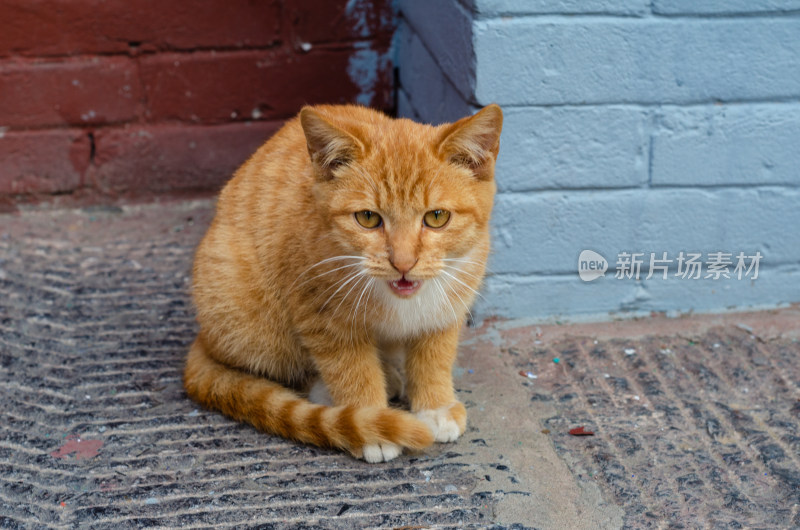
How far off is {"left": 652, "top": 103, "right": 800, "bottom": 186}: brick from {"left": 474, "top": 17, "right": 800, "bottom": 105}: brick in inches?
2.7

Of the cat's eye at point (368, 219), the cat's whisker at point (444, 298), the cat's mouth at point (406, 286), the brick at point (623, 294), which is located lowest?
the brick at point (623, 294)

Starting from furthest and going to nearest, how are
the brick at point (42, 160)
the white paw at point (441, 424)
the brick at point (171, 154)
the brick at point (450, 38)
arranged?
the brick at point (171, 154) → the brick at point (42, 160) → the brick at point (450, 38) → the white paw at point (441, 424)

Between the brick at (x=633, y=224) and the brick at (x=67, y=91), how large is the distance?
90.0 inches

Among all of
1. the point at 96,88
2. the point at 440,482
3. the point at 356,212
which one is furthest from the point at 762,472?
the point at 96,88

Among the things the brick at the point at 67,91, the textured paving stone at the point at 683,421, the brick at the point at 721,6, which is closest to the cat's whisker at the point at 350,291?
the textured paving stone at the point at 683,421

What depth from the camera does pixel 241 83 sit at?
14.5 ft

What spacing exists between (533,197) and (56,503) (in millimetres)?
2102

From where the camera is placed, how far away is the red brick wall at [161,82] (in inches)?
166

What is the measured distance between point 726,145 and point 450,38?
1.24 metres

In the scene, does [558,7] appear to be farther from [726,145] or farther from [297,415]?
[297,415]

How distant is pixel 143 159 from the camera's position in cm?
448

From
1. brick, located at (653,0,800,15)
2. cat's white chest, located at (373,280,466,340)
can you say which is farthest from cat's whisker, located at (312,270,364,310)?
brick, located at (653,0,800,15)

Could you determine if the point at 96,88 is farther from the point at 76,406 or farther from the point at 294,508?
the point at 294,508

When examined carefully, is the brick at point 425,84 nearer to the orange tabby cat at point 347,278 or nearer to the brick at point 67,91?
the orange tabby cat at point 347,278
